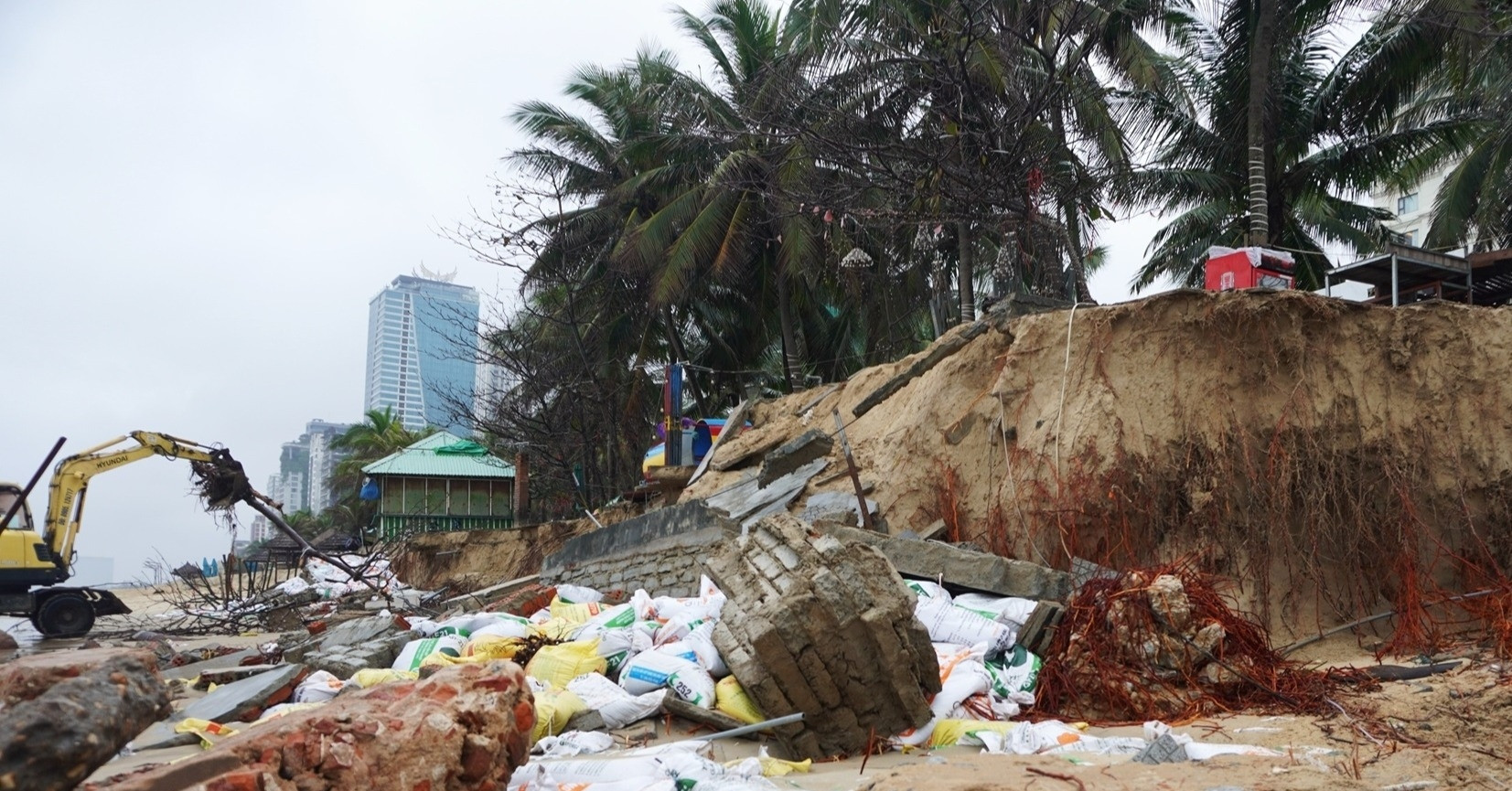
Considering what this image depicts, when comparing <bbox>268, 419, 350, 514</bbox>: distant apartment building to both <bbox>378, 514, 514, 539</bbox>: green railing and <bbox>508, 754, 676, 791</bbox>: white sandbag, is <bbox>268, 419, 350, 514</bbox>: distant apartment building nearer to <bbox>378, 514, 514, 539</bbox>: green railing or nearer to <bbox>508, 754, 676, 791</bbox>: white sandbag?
<bbox>378, 514, 514, 539</bbox>: green railing

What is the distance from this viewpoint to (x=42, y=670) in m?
3.18

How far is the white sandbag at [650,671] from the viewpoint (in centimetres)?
618

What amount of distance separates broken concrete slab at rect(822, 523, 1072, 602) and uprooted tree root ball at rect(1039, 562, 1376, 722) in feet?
1.19

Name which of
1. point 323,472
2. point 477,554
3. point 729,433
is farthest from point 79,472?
point 323,472

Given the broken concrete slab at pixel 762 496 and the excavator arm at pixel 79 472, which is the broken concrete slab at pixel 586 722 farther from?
the excavator arm at pixel 79 472

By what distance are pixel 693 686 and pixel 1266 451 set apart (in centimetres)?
504

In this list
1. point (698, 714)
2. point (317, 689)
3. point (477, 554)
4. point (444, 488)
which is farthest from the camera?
point (444, 488)

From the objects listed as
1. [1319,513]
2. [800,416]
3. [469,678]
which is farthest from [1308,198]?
[469,678]

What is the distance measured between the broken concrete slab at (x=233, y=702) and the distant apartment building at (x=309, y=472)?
41801mm

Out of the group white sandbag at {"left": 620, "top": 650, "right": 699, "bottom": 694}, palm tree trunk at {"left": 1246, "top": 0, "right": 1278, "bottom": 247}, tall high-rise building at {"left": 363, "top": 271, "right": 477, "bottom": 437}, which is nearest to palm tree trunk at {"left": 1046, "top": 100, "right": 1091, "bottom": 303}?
palm tree trunk at {"left": 1246, "top": 0, "right": 1278, "bottom": 247}

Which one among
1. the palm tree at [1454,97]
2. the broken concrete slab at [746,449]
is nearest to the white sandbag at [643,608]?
the broken concrete slab at [746,449]

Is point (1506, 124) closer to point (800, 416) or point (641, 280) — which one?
point (800, 416)

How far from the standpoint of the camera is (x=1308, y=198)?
20.4 metres

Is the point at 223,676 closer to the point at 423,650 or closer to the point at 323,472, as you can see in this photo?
the point at 423,650
